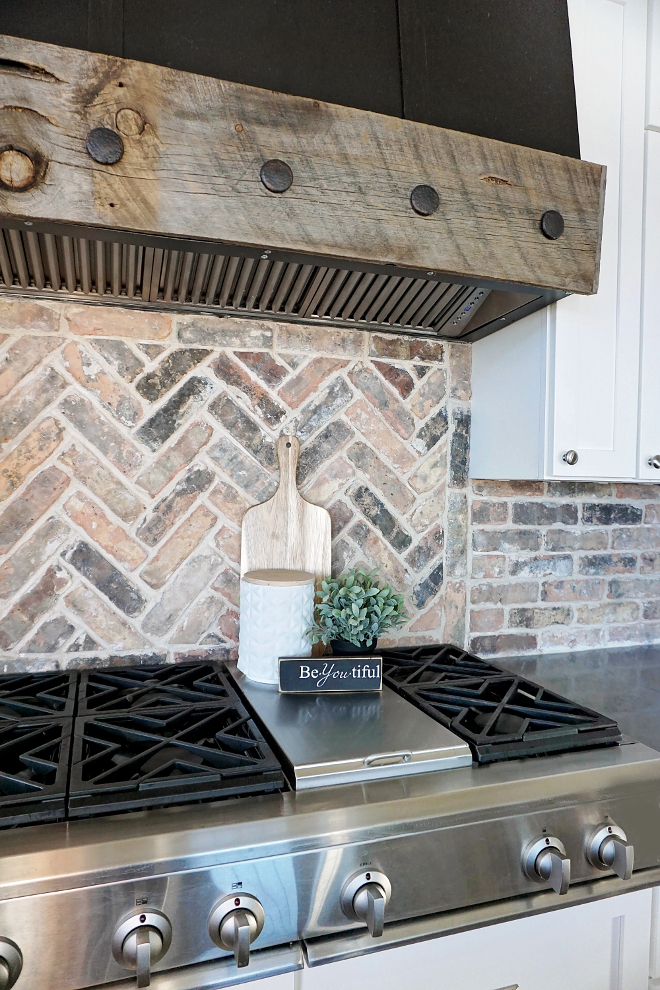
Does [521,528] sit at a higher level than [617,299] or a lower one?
lower

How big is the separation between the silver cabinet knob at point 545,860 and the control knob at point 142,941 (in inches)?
20.8

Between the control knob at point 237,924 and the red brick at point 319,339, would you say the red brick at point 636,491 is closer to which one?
the red brick at point 319,339

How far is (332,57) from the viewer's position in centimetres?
Answer: 110

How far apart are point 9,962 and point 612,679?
1.38 meters

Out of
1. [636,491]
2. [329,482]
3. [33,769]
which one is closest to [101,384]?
[329,482]

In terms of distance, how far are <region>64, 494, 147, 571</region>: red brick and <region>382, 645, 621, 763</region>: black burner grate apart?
629mm

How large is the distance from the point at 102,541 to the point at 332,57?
41.4 inches

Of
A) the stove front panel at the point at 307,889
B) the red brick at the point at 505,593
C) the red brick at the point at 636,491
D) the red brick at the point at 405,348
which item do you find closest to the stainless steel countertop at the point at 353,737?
the stove front panel at the point at 307,889

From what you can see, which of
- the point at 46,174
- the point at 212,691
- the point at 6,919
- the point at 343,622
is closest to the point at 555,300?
the point at 343,622

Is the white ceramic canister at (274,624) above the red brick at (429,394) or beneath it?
beneath

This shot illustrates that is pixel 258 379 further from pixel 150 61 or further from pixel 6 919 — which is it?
pixel 6 919

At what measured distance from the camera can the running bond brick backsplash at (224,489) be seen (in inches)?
53.7

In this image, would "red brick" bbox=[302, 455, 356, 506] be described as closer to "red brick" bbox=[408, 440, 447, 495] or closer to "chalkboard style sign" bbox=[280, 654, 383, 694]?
"red brick" bbox=[408, 440, 447, 495]

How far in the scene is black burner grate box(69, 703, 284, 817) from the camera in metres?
0.87
